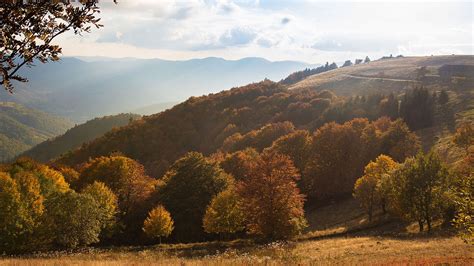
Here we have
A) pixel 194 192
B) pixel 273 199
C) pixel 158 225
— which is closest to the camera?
pixel 273 199

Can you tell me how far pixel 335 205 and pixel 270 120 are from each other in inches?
3996

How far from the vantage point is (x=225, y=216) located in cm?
5688

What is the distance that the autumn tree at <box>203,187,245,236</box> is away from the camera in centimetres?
5672

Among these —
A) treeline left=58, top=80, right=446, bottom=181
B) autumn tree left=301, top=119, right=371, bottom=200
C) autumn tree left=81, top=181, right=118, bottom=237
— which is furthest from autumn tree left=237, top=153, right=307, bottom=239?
treeline left=58, top=80, right=446, bottom=181

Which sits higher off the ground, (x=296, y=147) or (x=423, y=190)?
(x=423, y=190)

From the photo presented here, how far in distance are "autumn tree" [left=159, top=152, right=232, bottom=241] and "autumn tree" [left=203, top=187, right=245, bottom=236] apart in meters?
11.2

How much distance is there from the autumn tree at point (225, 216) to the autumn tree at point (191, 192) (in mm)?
11187

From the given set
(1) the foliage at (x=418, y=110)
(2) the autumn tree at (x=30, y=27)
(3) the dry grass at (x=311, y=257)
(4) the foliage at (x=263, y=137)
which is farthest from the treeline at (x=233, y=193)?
(1) the foliage at (x=418, y=110)

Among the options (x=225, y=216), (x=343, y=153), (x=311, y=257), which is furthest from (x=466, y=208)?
(x=343, y=153)

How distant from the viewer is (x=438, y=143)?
104 m

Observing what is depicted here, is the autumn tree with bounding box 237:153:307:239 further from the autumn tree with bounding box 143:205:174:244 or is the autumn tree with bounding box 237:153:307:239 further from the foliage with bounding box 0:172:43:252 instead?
the foliage with bounding box 0:172:43:252

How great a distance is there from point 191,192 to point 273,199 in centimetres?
2690

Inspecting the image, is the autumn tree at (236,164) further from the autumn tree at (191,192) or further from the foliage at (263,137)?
the foliage at (263,137)

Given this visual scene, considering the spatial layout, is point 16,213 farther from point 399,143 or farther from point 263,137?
point 263,137
